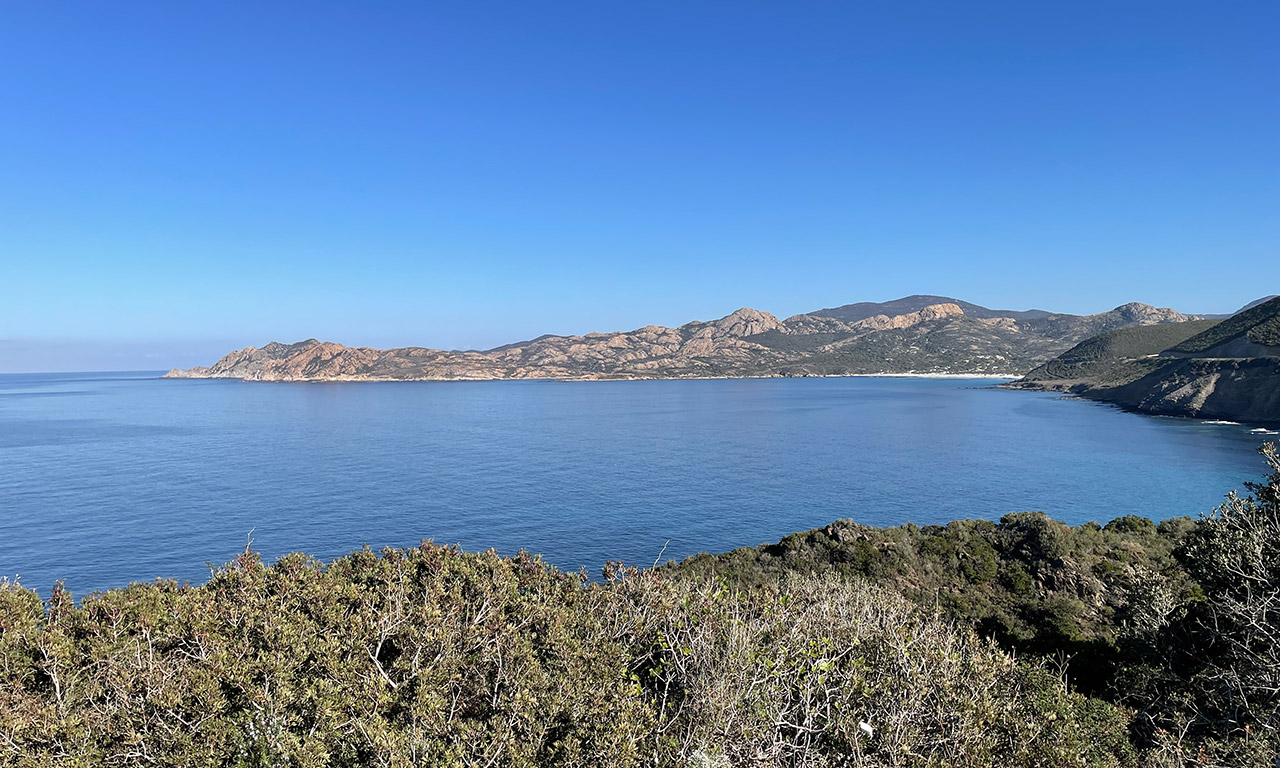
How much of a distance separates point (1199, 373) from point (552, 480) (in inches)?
4688

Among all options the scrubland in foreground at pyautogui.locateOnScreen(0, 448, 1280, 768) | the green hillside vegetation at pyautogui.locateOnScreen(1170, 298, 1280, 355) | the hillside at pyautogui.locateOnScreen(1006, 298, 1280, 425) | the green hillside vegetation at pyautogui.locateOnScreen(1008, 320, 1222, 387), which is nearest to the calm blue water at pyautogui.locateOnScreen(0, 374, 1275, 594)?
the hillside at pyautogui.locateOnScreen(1006, 298, 1280, 425)

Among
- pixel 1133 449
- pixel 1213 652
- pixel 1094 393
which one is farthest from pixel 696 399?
pixel 1213 652

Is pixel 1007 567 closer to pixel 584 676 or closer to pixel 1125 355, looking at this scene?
pixel 584 676

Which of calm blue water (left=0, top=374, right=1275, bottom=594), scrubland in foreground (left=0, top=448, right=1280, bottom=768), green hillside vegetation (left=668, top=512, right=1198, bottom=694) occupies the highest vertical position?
scrubland in foreground (left=0, top=448, right=1280, bottom=768)

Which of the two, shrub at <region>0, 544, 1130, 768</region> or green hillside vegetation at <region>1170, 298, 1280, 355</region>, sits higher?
green hillside vegetation at <region>1170, 298, 1280, 355</region>

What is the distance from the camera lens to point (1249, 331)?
387 feet

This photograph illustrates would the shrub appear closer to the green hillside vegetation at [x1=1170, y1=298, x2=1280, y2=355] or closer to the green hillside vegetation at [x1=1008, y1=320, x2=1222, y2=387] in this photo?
the green hillside vegetation at [x1=1170, y1=298, x2=1280, y2=355]

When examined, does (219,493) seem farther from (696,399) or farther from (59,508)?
(696,399)

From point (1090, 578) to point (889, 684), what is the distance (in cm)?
2234

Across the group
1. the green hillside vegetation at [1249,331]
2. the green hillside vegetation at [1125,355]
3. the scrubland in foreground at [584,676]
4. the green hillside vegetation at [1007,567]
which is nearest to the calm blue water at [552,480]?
the green hillside vegetation at [1007,567]

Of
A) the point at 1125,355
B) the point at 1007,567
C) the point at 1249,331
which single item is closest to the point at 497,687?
the point at 1007,567

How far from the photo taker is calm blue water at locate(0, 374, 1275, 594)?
41875 mm

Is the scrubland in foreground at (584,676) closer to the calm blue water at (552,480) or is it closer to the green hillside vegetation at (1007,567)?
the green hillside vegetation at (1007,567)

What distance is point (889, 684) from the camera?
11.0 meters
